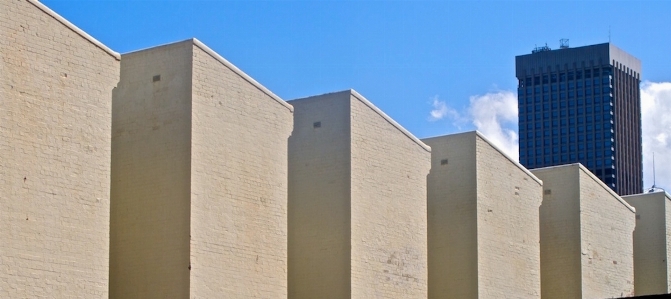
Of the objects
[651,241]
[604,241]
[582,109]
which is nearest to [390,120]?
[604,241]

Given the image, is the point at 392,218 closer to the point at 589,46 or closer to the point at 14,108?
the point at 14,108

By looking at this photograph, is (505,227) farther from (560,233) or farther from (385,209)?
(385,209)

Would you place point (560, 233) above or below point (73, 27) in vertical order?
below

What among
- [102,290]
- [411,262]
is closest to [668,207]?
[411,262]

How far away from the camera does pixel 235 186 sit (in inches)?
1248

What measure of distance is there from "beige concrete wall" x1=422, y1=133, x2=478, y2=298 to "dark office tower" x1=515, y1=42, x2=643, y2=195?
108 meters

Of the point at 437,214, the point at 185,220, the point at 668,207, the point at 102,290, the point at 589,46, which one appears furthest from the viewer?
the point at 589,46

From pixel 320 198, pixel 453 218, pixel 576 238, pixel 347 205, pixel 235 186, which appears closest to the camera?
pixel 235 186

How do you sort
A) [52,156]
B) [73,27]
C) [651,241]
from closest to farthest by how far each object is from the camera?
[52,156], [73,27], [651,241]

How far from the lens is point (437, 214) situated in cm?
4206

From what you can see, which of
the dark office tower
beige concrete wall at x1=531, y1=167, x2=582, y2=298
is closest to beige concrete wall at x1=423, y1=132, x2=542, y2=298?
beige concrete wall at x1=531, y1=167, x2=582, y2=298

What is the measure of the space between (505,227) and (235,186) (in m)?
13.9

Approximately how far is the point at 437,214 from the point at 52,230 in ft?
60.0

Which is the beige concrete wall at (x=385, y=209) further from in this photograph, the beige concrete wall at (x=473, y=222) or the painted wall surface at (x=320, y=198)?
the beige concrete wall at (x=473, y=222)
